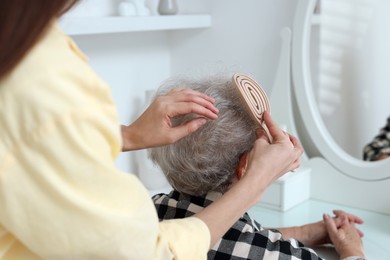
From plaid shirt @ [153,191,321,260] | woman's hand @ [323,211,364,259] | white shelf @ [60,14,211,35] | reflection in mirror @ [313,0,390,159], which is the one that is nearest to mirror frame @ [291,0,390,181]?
reflection in mirror @ [313,0,390,159]

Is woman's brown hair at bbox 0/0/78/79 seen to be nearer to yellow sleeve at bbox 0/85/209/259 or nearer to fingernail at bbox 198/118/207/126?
yellow sleeve at bbox 0/85/209/259

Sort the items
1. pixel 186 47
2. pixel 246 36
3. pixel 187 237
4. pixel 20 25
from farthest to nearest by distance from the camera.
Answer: pixel 186 47, pixel 246 36, pixel 187 237, pixel 20 25

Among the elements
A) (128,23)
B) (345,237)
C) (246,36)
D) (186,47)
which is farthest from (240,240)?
(186,47)

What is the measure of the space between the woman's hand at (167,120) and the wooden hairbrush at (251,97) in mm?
50

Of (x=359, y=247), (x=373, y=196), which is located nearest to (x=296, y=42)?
(x=373, y=196)

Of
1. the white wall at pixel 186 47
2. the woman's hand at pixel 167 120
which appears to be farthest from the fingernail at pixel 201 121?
the white wall at pixel 186 47

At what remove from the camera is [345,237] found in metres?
1.20

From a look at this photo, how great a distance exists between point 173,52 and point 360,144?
707 mm

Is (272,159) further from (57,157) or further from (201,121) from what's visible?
(57,157)

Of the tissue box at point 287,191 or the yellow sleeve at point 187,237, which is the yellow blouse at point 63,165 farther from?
the tissue box at point 287,191

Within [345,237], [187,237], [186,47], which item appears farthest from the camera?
[186,47]

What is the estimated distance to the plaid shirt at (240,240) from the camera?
3.11 feet

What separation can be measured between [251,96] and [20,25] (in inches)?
18.8

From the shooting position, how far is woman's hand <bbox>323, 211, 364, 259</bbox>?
1.15 m
